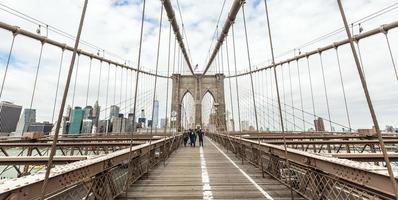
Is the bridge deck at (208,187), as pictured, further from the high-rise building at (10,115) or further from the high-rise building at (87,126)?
the high-rise building at (87,126)

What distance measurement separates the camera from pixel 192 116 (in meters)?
41.8

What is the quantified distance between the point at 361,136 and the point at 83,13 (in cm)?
1181

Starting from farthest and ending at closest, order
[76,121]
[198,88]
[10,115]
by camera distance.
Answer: [198,88] < [76,121] < [10,115]

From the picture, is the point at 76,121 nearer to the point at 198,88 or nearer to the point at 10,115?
the point at 10,115

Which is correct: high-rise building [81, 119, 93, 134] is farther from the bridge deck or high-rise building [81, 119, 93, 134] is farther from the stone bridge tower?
the bridge deck

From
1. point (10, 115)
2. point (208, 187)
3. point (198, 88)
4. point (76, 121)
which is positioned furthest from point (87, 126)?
point (208, 187)

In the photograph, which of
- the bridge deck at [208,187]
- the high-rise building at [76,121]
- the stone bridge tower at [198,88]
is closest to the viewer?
the bridge deck at [208,187]

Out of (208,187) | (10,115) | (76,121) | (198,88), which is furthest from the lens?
(198,88)

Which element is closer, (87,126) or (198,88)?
(87,126)

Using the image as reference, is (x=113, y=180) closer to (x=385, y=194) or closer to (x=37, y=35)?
(x=385, y=194)

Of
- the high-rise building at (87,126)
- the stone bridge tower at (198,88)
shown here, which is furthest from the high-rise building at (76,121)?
the stone bridge tower at (198,88)

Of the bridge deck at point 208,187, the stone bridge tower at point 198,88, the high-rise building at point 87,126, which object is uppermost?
the stone bridge tower at point 198,88

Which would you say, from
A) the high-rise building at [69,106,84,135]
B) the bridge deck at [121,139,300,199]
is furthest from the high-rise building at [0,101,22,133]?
the bridge deck at [121,139,300,199]

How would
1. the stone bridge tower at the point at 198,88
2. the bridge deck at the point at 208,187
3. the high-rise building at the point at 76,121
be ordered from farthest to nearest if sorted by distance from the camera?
the stone bridge tower at the point at 198,88 → the high-rise building at the point at 76,121 → the bridge deck at the point at 208,187
